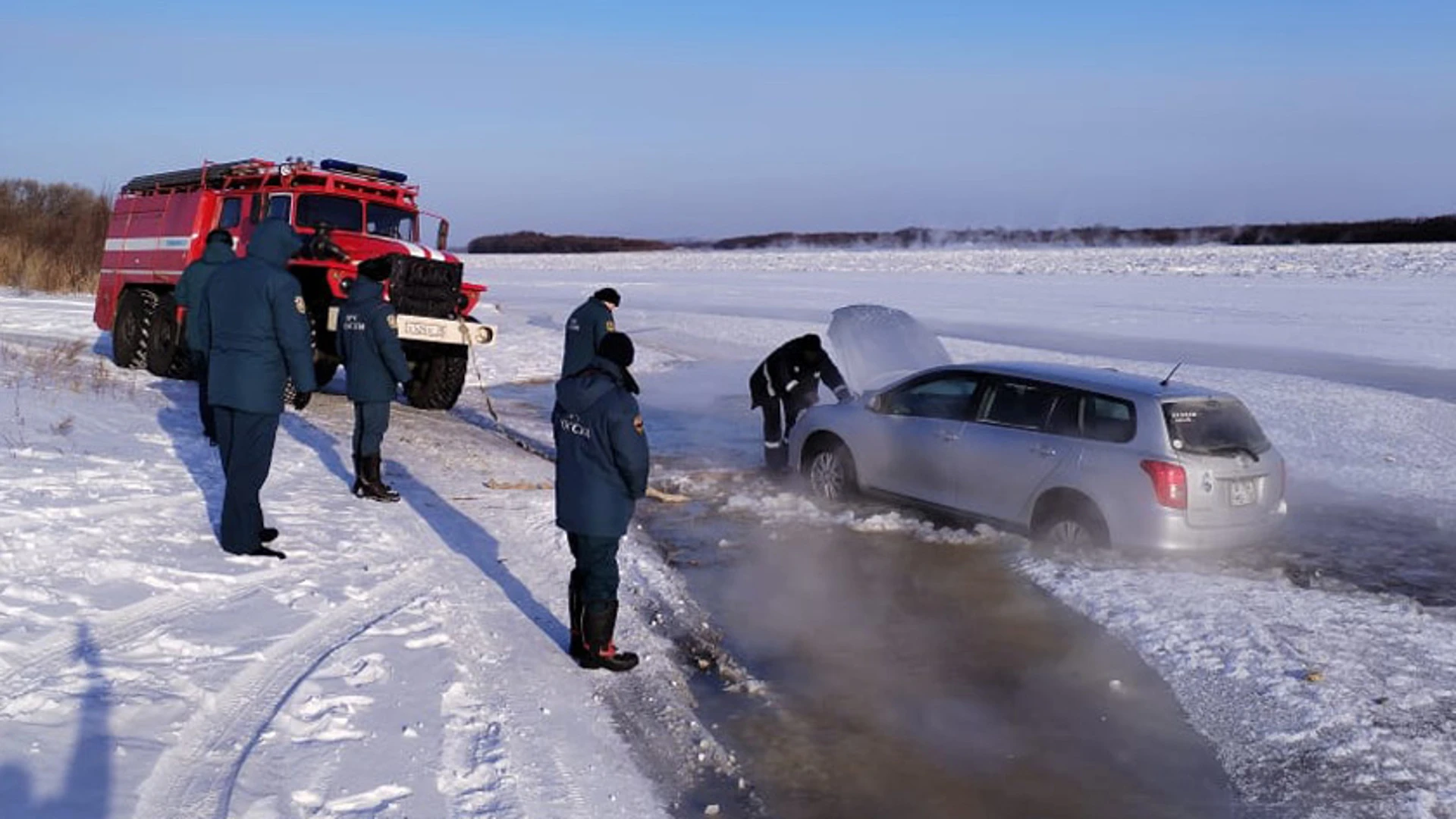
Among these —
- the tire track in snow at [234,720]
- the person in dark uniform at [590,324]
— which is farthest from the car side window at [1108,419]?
the tire track in snow at [234,720]

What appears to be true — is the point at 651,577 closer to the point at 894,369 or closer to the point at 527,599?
the point at 527,599

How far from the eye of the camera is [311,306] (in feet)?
44.7

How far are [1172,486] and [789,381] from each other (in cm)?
454

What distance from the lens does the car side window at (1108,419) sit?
27.4 ft

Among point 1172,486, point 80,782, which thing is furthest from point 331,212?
point 80,782

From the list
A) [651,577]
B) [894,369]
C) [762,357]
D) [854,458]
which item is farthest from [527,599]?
[762,357]

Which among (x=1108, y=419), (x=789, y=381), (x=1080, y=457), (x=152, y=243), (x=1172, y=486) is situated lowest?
(x=1172, y=486)

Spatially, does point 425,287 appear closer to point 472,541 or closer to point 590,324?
point 590,324

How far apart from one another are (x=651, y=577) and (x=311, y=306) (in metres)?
7.33

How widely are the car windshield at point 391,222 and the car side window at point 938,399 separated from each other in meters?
7.59

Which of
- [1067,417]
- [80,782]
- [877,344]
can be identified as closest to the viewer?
[80,782]

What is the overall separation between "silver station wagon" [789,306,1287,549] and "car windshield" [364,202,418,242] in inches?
298

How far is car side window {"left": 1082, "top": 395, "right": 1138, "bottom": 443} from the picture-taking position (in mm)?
8352

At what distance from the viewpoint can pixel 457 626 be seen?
6508mm
